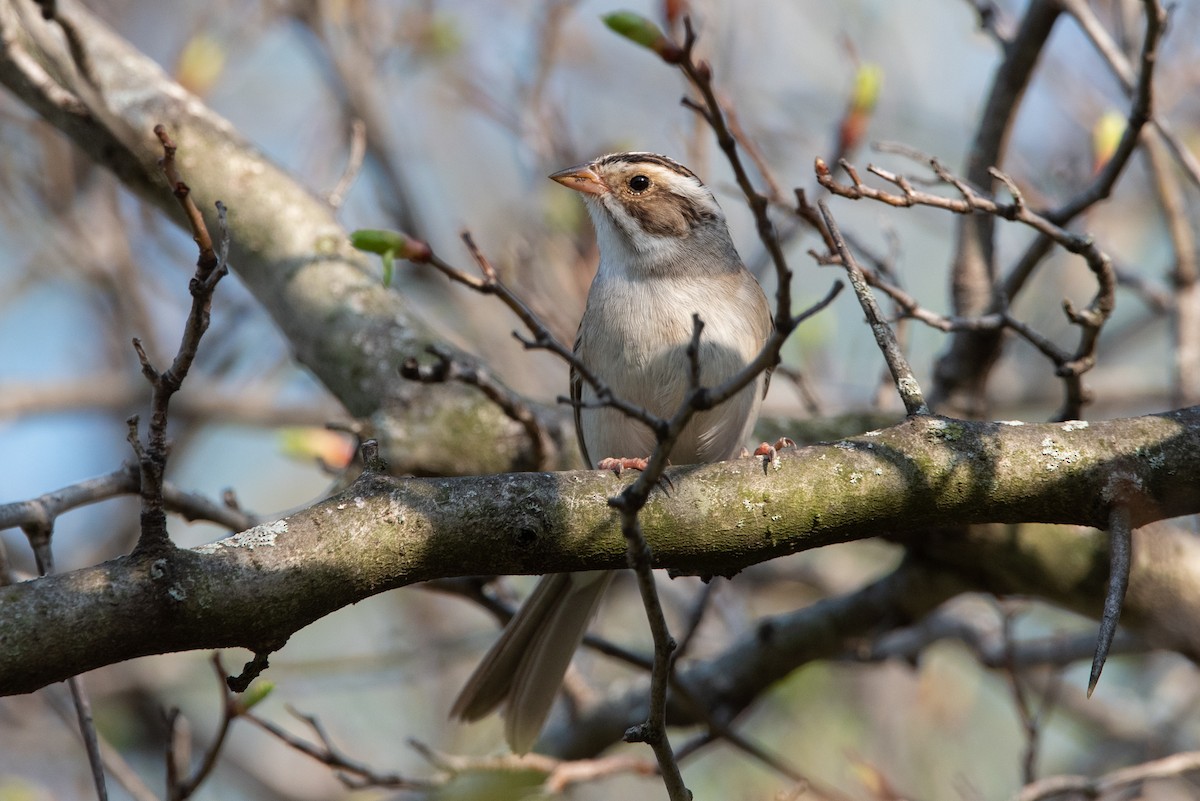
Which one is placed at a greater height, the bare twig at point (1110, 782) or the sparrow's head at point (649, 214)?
the sparrow's head at point (649, 214)

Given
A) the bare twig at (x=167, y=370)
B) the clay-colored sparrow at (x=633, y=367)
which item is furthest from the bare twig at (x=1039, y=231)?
the bare twig at (x=167, y=370)

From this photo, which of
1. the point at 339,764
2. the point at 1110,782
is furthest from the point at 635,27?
the point at 1110,782

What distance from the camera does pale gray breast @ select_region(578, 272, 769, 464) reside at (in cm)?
431

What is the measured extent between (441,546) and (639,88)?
694 centimetres

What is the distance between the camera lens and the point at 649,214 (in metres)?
4.91

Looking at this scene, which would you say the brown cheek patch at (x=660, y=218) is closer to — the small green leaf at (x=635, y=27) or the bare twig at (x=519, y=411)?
the bare twig at (x=519, y=411)

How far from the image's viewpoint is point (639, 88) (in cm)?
902

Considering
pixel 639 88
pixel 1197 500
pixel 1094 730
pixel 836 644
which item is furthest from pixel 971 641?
pixel 639 88

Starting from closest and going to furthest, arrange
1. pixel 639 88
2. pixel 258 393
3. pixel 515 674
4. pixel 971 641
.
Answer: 1. pixel 515 674
2. pixel 971 641
3. pixel 258 393
4. pixel 639 88

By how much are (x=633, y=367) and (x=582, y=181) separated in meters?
1.00

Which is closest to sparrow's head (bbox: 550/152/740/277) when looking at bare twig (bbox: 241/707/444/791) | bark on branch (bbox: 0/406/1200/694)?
bark on branch (bbox: 0/406/1200/694)

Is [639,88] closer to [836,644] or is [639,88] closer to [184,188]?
[836,644]

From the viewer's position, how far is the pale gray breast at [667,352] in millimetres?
4312

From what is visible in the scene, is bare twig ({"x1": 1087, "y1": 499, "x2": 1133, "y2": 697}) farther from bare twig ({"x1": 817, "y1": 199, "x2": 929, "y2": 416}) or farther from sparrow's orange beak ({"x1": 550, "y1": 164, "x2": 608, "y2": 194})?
sparrow's orange beak ({"x1": 550, "y1": 164, "x2": 608, "y2": 194})
